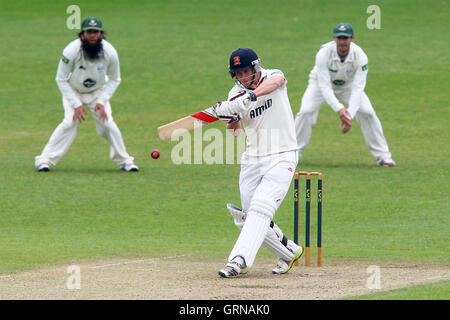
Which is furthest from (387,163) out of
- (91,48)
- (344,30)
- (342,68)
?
(91,48)

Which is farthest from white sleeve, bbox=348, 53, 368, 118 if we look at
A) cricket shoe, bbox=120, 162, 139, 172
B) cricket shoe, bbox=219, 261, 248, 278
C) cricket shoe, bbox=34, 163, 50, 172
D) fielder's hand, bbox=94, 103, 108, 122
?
cricket shoe, bbox=219, 261, 248, 278

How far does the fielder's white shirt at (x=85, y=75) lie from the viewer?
44.6 feet

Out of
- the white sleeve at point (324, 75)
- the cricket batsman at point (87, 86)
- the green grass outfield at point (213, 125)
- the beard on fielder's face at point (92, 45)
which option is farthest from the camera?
the white sleeve at point (324, 75)

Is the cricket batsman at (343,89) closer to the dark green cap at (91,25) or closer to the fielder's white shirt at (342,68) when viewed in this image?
the fielder's white shirt at (342,68)

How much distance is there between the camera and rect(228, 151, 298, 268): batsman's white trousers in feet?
26.7

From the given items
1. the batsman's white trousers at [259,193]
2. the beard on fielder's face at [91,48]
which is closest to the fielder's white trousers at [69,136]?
the beard on fielder's face at [91,48]

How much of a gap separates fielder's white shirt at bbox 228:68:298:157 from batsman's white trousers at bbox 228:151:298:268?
81 mm

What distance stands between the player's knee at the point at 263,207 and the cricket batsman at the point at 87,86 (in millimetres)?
5846

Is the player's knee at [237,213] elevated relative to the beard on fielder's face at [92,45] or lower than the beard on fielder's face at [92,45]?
lower

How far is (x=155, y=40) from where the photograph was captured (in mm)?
24562

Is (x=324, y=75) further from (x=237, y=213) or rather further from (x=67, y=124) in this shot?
(x=237, y=213)

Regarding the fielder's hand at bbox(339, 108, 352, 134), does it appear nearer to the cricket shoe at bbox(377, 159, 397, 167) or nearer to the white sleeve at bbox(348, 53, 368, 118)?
the white sleeve at bbox(348, 53, 368, 118)

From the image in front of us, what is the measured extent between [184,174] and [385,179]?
9.76ft
